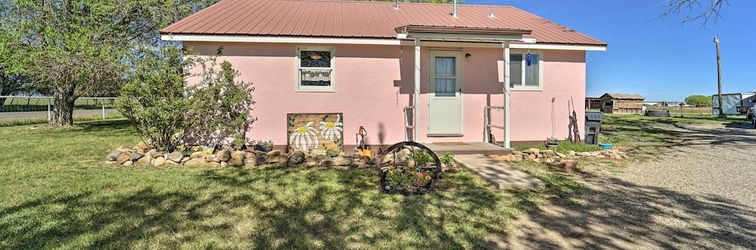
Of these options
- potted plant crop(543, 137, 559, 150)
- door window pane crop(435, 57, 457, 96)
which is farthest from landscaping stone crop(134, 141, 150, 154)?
potted plant crop(543, 137, 559, 150)

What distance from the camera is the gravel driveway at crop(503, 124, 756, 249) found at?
3129 millimetres

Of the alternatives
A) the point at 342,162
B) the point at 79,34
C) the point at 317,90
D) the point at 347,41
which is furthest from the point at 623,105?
the point at 79,34

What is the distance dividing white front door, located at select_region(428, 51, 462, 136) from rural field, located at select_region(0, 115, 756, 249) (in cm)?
244

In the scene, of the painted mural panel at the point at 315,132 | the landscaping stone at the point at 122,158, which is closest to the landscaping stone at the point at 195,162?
the landscaping stone at the point at 122,158

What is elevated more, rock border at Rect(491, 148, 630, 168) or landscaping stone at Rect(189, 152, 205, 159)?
landscaping stone at Rect(189, 152, 205, 159)

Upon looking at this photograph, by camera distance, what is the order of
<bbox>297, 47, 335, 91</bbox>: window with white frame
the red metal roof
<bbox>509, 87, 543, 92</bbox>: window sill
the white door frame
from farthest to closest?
<bbox>509, 87, 543, 92</bbox>: window sill → the white door frame → <bbox>297, 47, 335, 91</bbox>: window with white frame → the red metal roof

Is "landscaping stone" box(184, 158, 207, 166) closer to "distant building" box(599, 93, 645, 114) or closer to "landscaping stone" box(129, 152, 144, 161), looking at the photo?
→ "landscaping stone" box(129, 152, 144, 161)

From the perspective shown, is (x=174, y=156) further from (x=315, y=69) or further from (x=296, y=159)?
(x=315, y=69)

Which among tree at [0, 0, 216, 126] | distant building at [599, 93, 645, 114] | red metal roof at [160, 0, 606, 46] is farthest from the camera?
distant building at [599, 93, 645, 114]

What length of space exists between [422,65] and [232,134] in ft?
13.5

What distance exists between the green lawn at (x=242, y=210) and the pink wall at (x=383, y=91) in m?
2.22

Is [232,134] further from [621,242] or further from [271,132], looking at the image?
[621,242]

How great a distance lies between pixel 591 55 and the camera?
880 centimetres

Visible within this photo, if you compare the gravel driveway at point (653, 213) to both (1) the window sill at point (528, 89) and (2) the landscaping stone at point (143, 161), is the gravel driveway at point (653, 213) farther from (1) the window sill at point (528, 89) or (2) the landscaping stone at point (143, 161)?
(2) the landscaping stone at point (143, 161)
